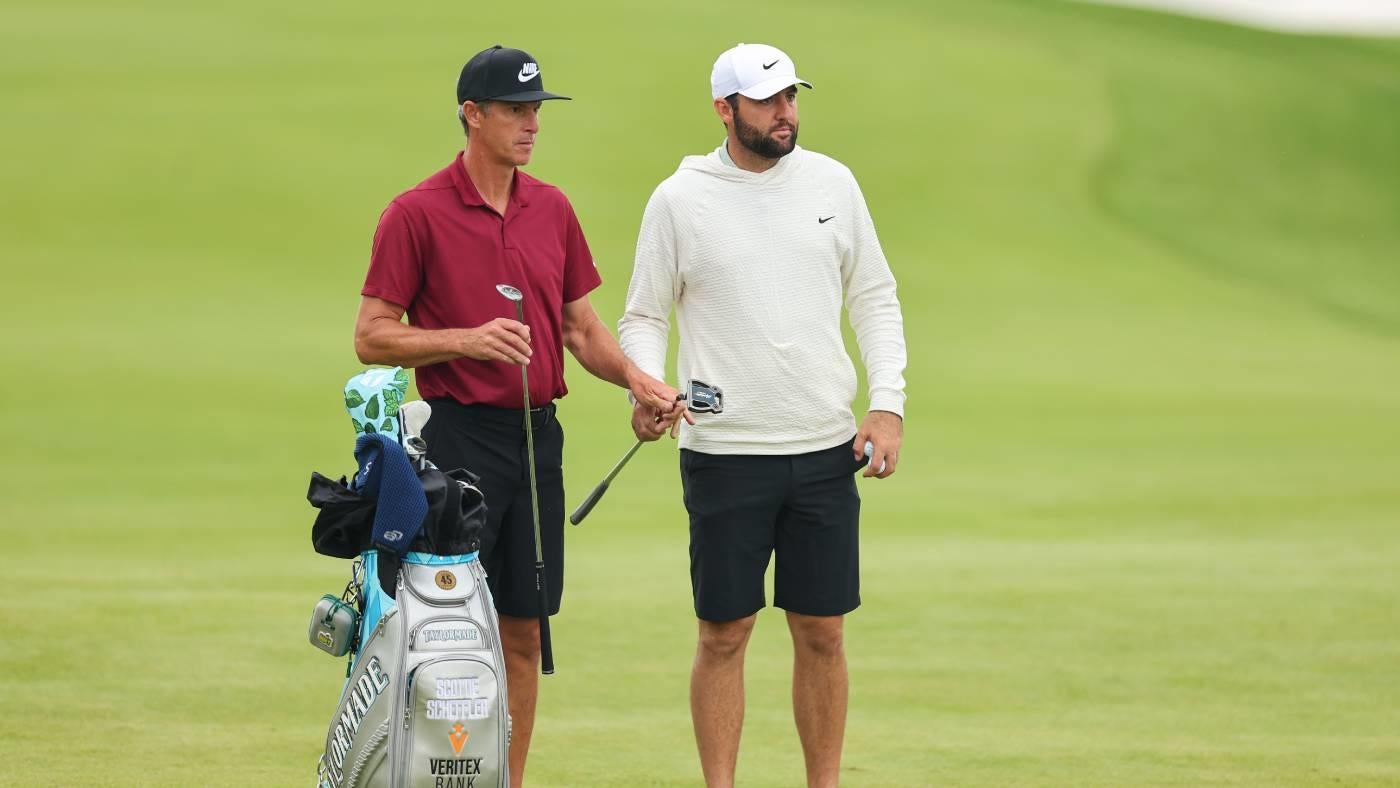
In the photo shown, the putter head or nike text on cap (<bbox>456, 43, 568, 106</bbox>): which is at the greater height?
nike text on cap (<bbox>456, 43, 568, 106</bbox>)

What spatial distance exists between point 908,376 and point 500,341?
17.9m

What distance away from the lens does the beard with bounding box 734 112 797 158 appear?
17.9 feet

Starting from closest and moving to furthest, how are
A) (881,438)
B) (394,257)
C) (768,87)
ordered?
(394,257)
(768,87)
(881,438)

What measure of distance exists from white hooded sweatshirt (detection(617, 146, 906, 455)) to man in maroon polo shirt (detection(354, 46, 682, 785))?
21 centimetres

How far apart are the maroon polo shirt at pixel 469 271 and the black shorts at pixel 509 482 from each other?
0.06m

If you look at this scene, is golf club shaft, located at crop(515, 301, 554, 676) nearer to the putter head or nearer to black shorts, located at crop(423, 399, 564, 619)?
black shorts, located at crop(423, 399, 564, 619)

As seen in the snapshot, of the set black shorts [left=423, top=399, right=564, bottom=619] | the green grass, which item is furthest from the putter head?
the green grass

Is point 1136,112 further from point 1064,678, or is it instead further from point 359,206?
point 1064,678

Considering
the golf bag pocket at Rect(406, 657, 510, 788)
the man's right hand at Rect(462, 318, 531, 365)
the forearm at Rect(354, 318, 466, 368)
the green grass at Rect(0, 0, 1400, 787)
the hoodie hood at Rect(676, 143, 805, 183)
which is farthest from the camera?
the green grass at Rect(0, 0, 1400, 787)

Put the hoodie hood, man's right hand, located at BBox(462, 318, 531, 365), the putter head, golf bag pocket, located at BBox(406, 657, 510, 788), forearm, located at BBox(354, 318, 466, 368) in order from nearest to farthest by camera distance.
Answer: golf bag pocket, located at BBox(406, 657, 510, 788) → man's right hand, located at BBox(462, 318, 531, 365) → forearm, located at BBox(354, 318, 466, 368) → the putter head → the hoodie hood

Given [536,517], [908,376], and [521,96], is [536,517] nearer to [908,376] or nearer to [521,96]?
[521,96]

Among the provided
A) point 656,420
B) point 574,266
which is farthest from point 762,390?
point 574,266

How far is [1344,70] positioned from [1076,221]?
10991mm

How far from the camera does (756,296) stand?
215 inches
